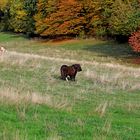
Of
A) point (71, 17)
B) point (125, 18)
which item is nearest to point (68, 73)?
point (125, 18)

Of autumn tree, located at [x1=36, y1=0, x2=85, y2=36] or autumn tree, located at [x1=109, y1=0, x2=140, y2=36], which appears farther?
autumn tree, located at [x1=36, y1=0, x2=85, y2=36]

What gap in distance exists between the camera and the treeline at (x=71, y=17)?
2928 inches

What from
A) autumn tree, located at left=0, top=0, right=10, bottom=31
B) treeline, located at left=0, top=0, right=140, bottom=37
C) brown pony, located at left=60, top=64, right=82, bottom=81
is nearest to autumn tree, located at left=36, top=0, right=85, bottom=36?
treeline, located at left=0, top=0, right=140, bottom=37

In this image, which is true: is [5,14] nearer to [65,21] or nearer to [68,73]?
[65,21]

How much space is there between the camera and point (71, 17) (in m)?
83.6

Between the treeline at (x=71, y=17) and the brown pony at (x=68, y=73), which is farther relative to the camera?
the treeline at (x=71, y=17)

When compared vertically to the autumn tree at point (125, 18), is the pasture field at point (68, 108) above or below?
above

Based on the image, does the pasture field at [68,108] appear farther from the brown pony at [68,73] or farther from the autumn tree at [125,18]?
the autumn tree at [125,18]

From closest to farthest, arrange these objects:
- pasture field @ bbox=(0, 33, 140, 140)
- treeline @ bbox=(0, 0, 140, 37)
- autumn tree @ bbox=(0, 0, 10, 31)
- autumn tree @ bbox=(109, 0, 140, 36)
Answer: pasture field @ bbox=(0, 33, 140, 140) → autumn tree @ bbox=(109, 0, 140, 36) → treeline @ bbox=(0, 0, 140, 37) → autumn tree @ bbox=(0, 0, 10, 31)

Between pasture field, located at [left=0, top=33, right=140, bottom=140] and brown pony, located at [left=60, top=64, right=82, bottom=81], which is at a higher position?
pasture field, located at [left=0, top=33, right=140, bottom=140]

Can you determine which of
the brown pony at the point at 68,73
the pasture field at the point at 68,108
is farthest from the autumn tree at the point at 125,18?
the brown pony at the point at 68,73

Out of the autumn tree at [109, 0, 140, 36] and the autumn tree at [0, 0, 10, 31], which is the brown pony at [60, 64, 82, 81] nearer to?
the autumn tree at [109, 0, 140, 36]

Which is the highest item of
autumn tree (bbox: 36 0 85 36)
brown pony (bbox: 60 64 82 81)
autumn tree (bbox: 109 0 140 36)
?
brown pony (bbox: 60 64 82 81)

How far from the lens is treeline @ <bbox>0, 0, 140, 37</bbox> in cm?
7438
